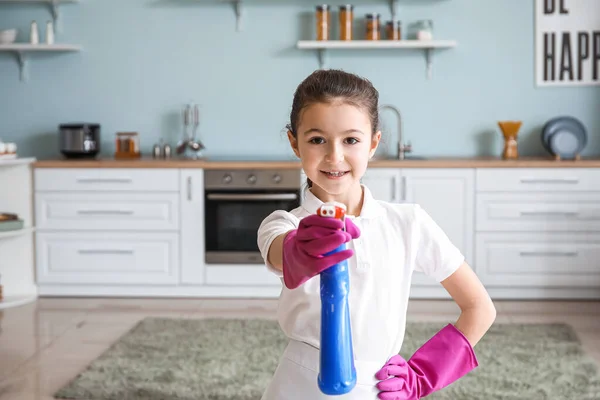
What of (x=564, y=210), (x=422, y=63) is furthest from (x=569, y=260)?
(x=422, y=63)

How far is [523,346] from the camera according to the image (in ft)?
12.2

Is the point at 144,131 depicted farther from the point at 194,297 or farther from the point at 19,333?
the point at 19,333

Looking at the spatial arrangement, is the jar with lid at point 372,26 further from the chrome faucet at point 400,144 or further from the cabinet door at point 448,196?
the cabinet door at point 448,196

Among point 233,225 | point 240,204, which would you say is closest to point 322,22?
point 240,204

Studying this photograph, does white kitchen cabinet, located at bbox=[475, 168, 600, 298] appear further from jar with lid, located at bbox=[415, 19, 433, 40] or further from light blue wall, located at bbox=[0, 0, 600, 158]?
jar with lid, located at bbox=[415, 19, 433, 40]

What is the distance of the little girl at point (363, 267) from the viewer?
4.12 ft

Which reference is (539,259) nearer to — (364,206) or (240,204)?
(240,204)

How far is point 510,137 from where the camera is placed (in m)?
5.09

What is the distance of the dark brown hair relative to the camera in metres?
1.28

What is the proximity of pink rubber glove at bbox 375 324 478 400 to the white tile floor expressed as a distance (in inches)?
81.9

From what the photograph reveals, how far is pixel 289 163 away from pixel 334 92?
3499 mm

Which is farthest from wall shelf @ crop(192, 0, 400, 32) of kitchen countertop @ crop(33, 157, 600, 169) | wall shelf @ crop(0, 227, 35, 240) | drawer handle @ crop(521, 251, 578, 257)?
wall shelf @ crop(0, 227, 35, 240)

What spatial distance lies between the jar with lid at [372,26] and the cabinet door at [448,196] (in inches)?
36.9

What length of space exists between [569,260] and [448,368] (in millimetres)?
3623
